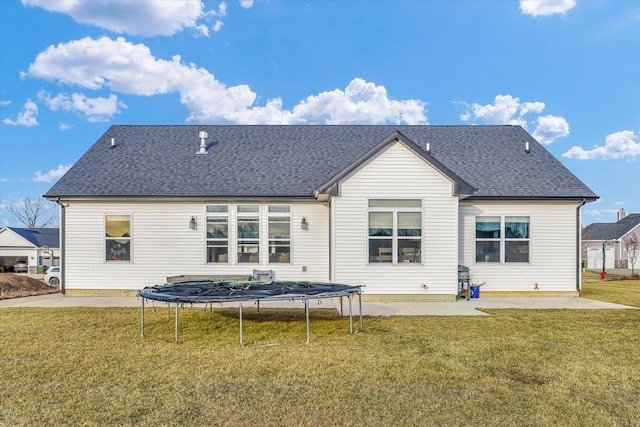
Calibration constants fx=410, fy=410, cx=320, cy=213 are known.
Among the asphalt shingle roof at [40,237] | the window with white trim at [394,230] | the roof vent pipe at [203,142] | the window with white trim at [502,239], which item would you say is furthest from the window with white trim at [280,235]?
the asphalt shingle roof at [40,237]

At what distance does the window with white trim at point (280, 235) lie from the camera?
45.4 feet

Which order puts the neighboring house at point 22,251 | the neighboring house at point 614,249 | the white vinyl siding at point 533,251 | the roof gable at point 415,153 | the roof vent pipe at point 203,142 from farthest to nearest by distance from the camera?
the neighboring house at point 22,251, the neighboring house at point 614,249, the roof vent pipe at point 203,142, the white vinyl siding at point 533,251, the roof gable at point 415,153

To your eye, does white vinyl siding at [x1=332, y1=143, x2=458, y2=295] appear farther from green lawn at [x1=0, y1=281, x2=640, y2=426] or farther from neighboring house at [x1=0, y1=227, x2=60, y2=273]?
neighboring house at [x1=0, y1=227, x2=60, y2=273]

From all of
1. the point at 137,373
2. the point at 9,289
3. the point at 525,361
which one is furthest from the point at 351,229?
the point at 9,289

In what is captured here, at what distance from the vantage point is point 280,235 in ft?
45.4

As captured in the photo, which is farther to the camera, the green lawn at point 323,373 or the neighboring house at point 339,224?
the neighboring house at point 339,224

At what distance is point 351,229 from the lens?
12.3 metres

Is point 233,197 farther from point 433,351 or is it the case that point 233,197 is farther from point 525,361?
point 525,361

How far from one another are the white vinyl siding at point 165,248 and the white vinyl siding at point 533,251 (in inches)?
190

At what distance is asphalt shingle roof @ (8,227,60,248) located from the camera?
49281 millimetres

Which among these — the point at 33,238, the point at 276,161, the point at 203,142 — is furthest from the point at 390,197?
the point at 33,238

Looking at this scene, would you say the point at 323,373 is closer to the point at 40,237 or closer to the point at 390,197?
the point at 390,197

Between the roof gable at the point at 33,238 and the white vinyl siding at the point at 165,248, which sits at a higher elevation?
the white vinyl siding at the point at 165,248

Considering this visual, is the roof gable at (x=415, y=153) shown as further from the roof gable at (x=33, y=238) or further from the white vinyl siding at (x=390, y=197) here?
the roof gable at (x=33, y=238)
